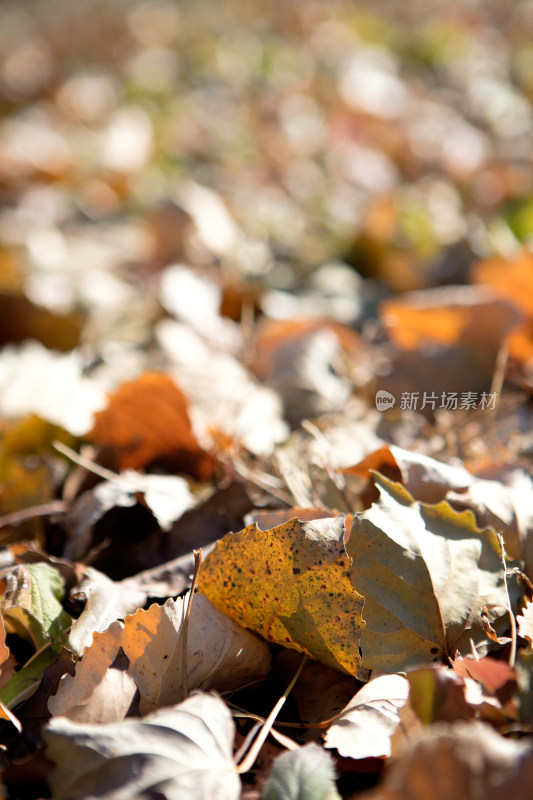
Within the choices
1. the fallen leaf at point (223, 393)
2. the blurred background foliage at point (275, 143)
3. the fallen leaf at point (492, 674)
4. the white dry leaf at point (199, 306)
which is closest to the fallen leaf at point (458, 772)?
the fallen leaf at point (492, 674)

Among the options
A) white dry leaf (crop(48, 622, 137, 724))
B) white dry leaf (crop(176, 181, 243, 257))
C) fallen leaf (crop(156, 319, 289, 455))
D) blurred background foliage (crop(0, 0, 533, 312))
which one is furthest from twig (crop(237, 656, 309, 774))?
white dry leaf (crop(176, 181, 243, 257))

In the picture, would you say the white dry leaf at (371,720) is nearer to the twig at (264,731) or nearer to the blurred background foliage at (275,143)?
the twig at (264,731)

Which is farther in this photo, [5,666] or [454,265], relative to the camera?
[454,265]

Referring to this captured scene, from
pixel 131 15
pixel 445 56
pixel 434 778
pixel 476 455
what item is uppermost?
pixel 434 778

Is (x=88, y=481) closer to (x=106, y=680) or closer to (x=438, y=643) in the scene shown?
(x=106, y=680)

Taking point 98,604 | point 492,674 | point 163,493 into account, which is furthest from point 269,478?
point 492,674

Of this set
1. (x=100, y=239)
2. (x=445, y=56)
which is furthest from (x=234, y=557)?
(x=445, y=56)
